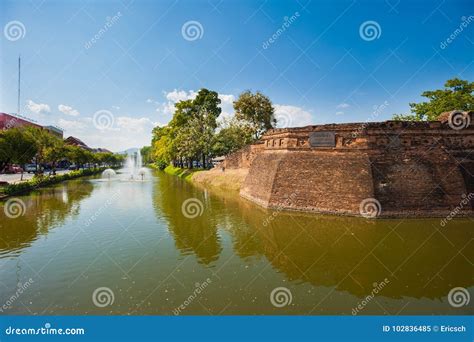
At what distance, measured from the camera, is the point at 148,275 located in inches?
376

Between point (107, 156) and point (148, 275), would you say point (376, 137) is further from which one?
point (107, 156)

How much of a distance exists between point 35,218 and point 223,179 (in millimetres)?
19176

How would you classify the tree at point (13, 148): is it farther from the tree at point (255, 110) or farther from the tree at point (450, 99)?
the tree at point (450, 99)

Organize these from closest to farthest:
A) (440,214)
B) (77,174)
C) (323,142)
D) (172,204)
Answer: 1. (440,214)
2. (323,142)
3. (172,204)
4. (77,174)

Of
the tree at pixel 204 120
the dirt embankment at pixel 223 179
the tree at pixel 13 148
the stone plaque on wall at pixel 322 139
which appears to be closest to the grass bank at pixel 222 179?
the dirt embankment at pixel 223 179

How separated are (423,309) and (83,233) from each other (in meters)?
13.8

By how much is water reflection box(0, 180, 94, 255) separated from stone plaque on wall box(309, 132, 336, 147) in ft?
51.2

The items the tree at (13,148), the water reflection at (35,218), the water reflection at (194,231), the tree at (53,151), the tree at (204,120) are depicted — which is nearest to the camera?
the water reflection at (194,231)

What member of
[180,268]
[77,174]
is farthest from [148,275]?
[77,174]

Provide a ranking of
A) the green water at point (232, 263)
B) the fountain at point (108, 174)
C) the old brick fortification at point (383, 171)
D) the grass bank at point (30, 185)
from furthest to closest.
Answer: the fountain at point (108, 174) < the grass bank at point (30, 185) < the old brick fortification at point (383, 171) < the green water at point (232, 263)

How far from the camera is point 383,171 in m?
17.0

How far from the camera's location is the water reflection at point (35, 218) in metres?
12.9

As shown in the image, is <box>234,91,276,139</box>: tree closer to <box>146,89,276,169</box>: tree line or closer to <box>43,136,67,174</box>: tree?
<box>146,89,276,169</box>: tree line

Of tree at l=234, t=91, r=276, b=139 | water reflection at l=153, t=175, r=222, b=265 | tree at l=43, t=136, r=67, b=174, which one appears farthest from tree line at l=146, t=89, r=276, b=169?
water reflection at l=153, t=175, r=222, b=265
